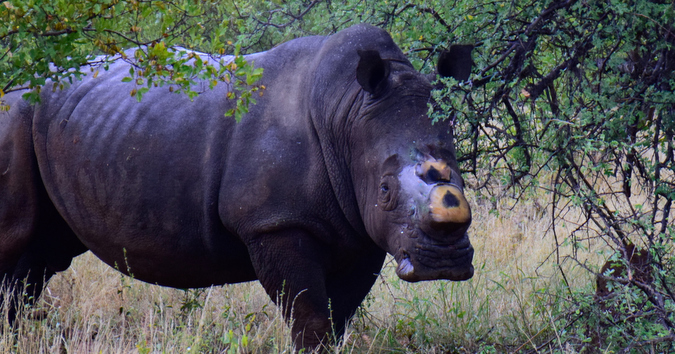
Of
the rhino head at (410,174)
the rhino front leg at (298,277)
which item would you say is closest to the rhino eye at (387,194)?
the rhino head at (410,174)

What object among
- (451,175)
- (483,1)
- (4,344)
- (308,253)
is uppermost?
(483,1)

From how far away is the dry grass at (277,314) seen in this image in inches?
169

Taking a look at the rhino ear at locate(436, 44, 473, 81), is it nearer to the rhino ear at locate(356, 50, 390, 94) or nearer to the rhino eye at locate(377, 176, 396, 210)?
the rhino ear at locate(356, 50, 390, 94)

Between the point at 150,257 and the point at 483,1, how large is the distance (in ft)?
8.00

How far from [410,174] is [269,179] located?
0.78 meters

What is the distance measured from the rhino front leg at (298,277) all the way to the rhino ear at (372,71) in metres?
0.85

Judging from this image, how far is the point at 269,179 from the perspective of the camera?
3.95m

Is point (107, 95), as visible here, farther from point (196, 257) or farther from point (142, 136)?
point (196, 257)

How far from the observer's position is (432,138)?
3.73 m

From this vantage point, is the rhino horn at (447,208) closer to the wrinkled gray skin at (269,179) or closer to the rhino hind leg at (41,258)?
the wrinkled gray skin at (269,179)

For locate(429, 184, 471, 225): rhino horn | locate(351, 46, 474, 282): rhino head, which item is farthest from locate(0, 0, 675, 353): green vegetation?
locate(429, 184, 471, 225): rhino horn

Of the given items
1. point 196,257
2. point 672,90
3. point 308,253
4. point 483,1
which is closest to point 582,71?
point 672,90

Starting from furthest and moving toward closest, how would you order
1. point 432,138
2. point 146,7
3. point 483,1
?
point 483,1 < point 432,138 < point 146,7

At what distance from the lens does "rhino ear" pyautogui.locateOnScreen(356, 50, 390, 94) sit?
12.2 feet
